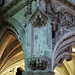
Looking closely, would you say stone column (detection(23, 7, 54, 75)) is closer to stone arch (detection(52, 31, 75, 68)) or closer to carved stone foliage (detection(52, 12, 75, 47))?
carved stone foliage (detection(52, 12, 75, 47))

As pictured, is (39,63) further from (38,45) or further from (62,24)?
(62,24)

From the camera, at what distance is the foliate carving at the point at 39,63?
655cm

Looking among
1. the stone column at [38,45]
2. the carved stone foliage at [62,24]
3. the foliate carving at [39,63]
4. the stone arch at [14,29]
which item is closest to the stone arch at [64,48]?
the carved stone foliage at [62,24]

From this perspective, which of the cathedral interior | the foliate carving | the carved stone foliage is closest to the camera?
the foliate carving

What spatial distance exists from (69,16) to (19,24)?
5.68 ft

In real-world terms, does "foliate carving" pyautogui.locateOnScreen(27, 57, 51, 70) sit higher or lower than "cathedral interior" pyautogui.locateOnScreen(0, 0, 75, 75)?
lower

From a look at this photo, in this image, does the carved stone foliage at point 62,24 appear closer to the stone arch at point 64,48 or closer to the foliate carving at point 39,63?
the stone arch at point 64,48

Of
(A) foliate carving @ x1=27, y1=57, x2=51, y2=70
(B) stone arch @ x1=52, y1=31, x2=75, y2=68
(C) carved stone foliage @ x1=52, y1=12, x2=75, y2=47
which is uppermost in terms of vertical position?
(C) carved stone foliage @ x1=52, y1=12, x2=75, y2=47

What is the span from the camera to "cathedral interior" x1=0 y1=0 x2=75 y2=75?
6.71 m

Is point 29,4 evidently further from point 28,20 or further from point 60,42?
point 60,42

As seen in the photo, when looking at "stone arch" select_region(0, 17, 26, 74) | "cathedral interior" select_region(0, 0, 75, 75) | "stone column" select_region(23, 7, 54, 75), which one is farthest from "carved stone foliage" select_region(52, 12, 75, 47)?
"stone arch" select_region(0, 17, 26, 74)

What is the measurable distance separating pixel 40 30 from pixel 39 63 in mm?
1032

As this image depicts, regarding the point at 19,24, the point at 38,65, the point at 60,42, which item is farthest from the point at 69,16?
the point at 38,65

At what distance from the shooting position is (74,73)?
43.1 ft
